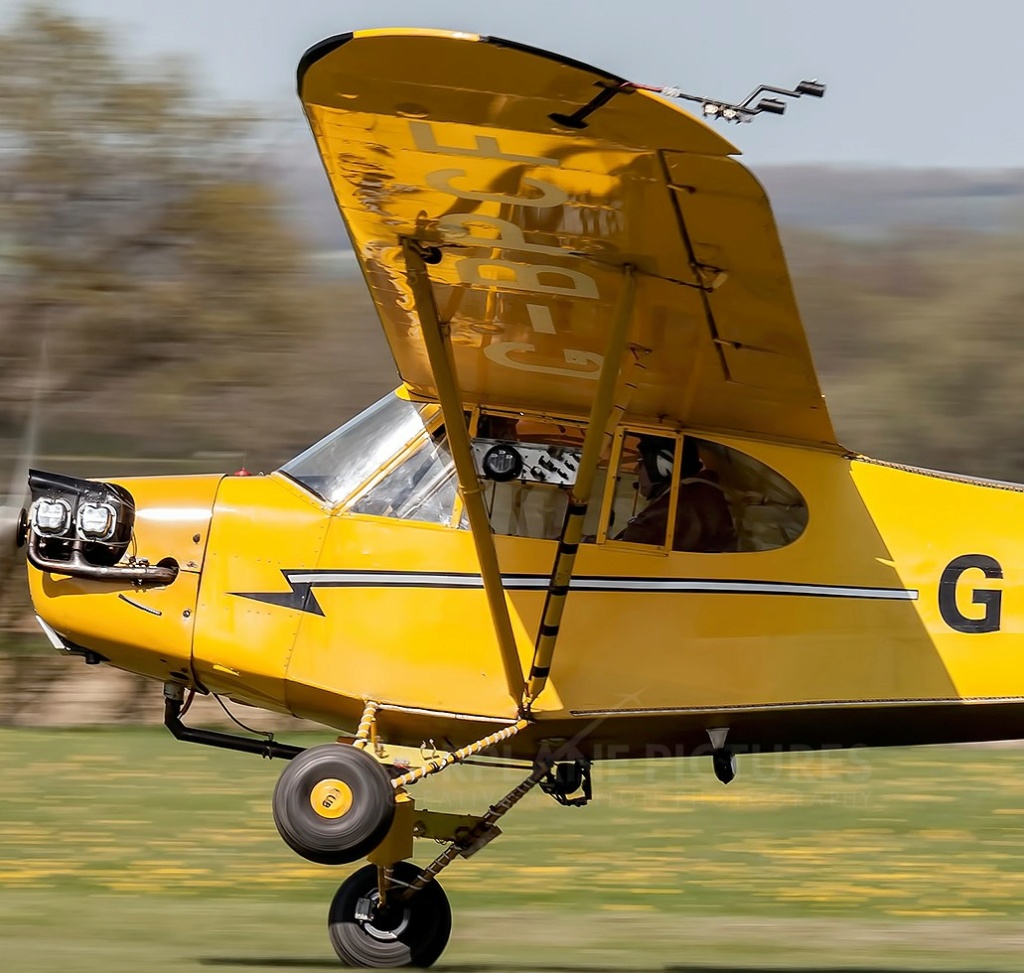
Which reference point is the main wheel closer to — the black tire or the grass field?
the grass field

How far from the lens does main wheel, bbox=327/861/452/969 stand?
7016 mm

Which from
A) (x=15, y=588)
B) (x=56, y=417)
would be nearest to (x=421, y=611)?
(x=15, y=588)

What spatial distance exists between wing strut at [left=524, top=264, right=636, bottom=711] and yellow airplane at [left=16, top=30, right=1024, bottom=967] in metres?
0.01

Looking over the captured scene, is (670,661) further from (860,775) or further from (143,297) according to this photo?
(143,297)

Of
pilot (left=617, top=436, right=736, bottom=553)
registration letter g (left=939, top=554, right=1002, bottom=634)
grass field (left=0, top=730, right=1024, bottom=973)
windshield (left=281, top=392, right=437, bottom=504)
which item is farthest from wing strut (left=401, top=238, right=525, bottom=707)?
registration letter g (left=939, top=554, right=1002, bottom=634)

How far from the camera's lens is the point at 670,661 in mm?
6590

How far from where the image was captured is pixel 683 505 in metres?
6.74

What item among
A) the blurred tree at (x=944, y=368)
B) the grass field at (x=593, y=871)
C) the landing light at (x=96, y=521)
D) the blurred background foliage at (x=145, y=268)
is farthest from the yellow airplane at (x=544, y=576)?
the blurred tree at (x=944, y=368)

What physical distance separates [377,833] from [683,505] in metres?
1.96

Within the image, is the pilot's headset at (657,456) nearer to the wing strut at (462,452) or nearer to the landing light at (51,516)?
the wing strut at (462,452)

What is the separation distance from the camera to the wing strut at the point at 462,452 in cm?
577

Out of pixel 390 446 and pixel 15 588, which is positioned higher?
pixel 390 446

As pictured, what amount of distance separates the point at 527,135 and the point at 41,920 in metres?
5.17

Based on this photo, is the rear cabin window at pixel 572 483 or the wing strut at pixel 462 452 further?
the rear cabin window at pixel 572 483
